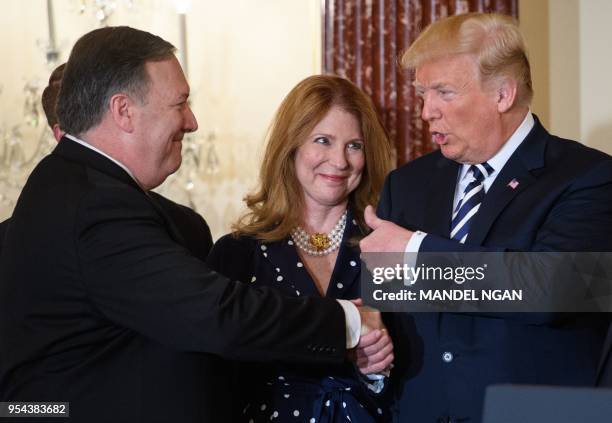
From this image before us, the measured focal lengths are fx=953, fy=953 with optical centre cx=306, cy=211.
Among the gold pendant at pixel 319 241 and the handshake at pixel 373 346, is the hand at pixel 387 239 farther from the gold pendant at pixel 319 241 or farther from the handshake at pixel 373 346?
the gold pendant at pixel 319 241

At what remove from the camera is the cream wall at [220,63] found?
473 cm

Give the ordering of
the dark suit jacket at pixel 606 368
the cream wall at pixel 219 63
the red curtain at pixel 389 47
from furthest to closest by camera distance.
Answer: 1. the cream wall at pixel 219 63
2. the red curtain at pixel 389 47
3. the dark suit jacket at pixel 606 368

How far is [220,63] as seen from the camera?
4.88m

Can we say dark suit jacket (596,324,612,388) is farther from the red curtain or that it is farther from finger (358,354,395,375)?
the red curtain

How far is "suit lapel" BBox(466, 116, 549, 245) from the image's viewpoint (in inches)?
A: 91.4

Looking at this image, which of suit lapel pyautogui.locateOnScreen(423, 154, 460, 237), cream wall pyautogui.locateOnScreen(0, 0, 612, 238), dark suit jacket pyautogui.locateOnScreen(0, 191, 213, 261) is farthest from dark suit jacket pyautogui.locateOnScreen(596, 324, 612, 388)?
cream wall pyautogui.locateOnScreen(0, 0, 612, 238)

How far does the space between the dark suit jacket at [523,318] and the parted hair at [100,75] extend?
809mm

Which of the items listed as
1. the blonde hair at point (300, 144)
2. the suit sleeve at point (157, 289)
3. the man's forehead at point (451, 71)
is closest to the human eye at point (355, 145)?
the blonde hair at point (300, 144)

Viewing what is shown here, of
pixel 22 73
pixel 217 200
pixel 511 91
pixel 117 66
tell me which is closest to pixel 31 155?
pixel 22 73

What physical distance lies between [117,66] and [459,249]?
0.93 metres

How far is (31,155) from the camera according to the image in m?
4.97

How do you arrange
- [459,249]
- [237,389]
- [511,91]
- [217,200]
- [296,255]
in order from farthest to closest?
[217,200] < [296,255] < [237,389] < [511,91] < [459,249]

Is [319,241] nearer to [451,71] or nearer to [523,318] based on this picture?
[451,71]

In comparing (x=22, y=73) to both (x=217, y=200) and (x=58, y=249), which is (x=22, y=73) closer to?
(x=217, y=200)
